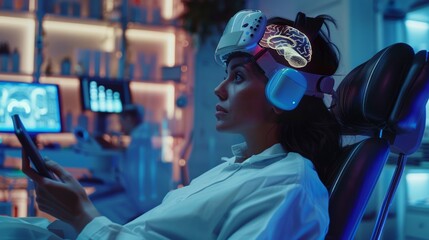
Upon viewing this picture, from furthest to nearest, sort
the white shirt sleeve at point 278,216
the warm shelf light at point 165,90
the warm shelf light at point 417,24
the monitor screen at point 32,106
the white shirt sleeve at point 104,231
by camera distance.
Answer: the warm shelf light at point 165,90 → the monitor screen at point 32,106 → the warm shelf light at point 417,24 → the white shirt sleeve at point 104,231 → the white shirt sleeve at point 278,216

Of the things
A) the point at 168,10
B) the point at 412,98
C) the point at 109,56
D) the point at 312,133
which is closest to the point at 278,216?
the point at 312,133

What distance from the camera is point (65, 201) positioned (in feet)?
3.54

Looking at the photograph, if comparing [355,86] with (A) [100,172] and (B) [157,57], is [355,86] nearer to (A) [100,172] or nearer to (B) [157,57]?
(A) [100,172]

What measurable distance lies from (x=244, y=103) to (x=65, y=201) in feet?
1.50

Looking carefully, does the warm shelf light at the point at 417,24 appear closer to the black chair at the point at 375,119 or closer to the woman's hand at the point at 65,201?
the black chair at the point at 375,119

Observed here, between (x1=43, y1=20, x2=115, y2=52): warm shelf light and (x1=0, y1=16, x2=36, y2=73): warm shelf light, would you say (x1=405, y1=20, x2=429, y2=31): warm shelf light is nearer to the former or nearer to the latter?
(x1=43, y1=20, x2=115, y2=52): warm shelf light

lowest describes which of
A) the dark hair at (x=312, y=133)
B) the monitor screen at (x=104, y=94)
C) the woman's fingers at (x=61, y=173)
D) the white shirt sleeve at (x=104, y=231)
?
the monitor screen at (x=104, y=94)

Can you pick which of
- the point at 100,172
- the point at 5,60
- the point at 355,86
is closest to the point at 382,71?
the point at 355,86

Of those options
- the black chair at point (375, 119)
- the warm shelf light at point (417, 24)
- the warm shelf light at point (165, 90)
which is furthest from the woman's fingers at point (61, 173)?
the warm shelf light at point (165, 90)

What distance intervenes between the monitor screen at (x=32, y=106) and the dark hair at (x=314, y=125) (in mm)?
2251

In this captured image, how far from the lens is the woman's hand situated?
1063 mm

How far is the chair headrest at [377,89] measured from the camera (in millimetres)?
1070

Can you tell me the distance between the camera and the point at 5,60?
432 centimetres

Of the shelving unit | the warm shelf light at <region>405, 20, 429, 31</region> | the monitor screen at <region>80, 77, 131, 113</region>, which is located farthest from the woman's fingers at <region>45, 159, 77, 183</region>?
the shelving unit
